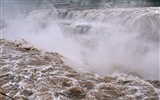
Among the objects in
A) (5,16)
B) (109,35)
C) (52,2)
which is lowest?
(5,16)

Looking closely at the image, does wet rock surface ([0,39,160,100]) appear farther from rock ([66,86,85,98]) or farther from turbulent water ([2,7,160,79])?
turbulent water ([2,7,160,79])

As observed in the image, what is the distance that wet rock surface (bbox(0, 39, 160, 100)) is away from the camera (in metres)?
5.52

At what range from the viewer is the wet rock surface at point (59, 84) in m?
5.52

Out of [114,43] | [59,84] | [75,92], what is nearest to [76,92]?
[75,92]

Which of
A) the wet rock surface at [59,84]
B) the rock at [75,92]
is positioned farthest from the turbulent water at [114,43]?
the rock at [75,92]

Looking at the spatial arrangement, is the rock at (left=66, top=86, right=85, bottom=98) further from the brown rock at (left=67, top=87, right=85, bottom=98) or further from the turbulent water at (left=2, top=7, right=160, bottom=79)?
the turbulent water at (left=2, top=7, right=160, bottom=79)

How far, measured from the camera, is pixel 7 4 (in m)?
42.0

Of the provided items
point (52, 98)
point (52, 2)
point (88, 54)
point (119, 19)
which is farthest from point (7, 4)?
point (52, 98)

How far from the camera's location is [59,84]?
19.7 ft

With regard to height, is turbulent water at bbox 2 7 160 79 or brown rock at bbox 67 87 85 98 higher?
brown rock at bbox 67 87 85 98

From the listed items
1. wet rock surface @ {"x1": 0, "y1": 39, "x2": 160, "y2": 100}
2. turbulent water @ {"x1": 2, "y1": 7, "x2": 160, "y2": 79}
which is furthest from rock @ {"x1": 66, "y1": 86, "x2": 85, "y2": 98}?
turbulent water @ {"x1": 2, "y1": 7, "x2": 160, "y2": 79}

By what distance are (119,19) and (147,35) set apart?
3.72 metres

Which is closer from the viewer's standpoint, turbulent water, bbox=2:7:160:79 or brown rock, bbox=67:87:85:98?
brown rock, bbox=67:87:85:98

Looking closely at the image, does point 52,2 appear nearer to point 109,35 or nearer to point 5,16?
point 5,16
